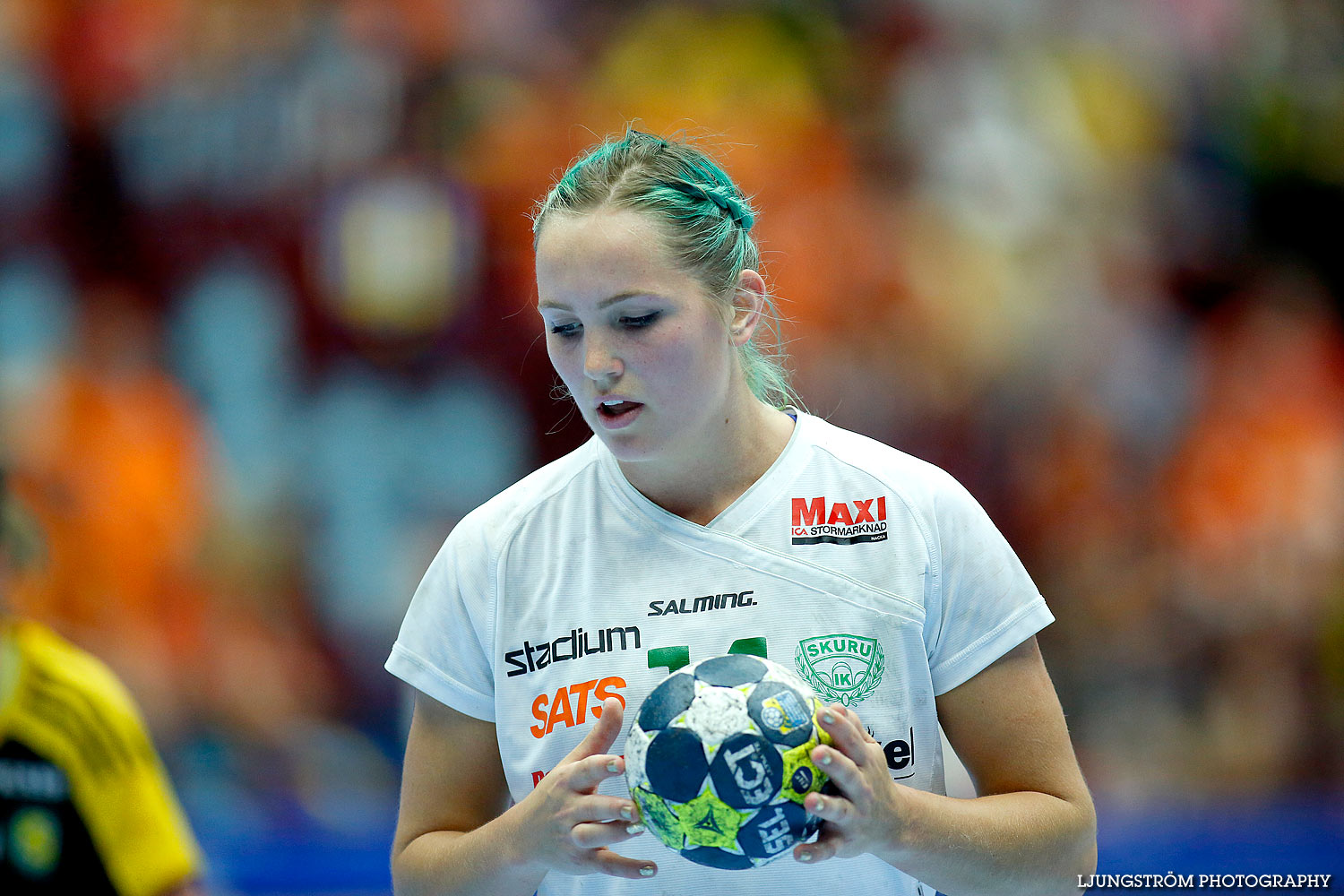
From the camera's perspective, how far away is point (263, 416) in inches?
265

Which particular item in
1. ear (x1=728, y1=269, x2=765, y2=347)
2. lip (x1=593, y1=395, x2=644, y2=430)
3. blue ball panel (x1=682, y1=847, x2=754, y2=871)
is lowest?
blue ball panel (x1=682, y1=847, x2=754, y2=871)

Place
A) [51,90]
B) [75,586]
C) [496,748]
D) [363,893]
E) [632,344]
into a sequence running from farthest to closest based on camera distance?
[51,90], [75,586], [363,893], [496,748], [632,344]

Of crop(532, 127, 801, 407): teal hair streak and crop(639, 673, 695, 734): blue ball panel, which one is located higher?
crop(532, 127, 801, 407): teal hair streak

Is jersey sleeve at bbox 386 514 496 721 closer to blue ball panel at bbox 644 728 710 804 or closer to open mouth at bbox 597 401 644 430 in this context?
open mouth at bbox 597 401 644 430

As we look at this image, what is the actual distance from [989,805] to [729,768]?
491 millimetres

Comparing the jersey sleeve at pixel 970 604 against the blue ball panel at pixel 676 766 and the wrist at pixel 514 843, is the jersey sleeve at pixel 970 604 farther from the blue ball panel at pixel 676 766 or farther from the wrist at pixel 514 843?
the wrist at pixel 514 843

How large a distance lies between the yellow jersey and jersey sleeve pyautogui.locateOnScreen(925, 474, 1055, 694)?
8.30ft

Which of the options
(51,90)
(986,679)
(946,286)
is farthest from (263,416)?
(986,679)

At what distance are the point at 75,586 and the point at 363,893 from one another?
2.36 m

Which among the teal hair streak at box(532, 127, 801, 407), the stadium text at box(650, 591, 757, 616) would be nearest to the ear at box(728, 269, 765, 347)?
the teal hair streak at box(532, 127, 801, 407)

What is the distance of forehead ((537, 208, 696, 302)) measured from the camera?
2.18 meters

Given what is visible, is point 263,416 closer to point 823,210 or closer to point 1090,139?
point 823,210

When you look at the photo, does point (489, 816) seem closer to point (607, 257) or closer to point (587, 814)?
point (587, 814)

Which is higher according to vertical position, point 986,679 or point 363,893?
point 986,679
